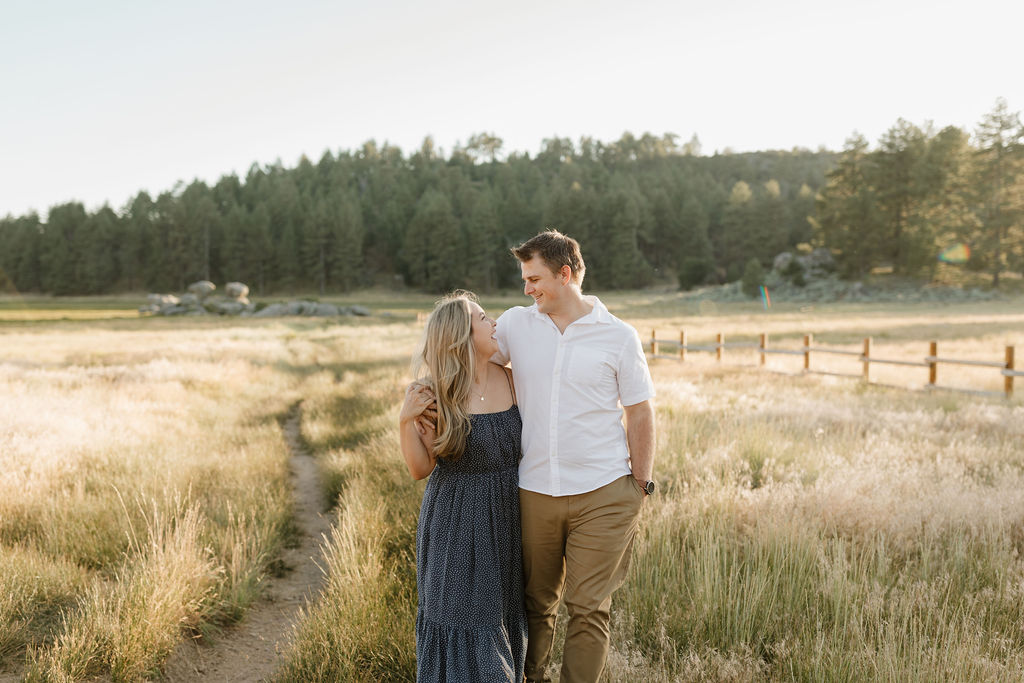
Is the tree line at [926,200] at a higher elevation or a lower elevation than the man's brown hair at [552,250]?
higher

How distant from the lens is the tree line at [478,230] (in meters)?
66.1

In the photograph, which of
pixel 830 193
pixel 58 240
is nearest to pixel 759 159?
pixel 830 193

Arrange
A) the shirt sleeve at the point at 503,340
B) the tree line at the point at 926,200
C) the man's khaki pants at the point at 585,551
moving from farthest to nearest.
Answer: the tree line at the point at 926,200
the shirt sleeve at the point at 503,340
the man's khaki pants at the point at 585,551

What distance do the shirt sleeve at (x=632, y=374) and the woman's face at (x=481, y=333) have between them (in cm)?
58

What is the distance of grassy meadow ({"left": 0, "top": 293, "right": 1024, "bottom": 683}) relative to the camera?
11.5 feet

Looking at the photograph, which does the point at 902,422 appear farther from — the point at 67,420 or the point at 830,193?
the point at 830,193

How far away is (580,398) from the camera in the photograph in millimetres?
2807

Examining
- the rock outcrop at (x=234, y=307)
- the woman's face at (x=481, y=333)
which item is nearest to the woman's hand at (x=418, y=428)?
the woman's face at (x=481, y=333)

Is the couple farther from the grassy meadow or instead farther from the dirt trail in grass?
the dirt trail in grass

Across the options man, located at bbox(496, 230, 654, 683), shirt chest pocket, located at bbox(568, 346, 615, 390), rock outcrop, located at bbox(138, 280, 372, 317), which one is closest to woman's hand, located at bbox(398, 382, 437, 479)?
man, located at bbox(496, 230, 654, 683)

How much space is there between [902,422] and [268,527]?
8.71 metres

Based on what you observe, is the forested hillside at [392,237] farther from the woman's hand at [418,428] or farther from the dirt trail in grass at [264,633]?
the woman's hand at [418,428]

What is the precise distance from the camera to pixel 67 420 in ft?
27.9

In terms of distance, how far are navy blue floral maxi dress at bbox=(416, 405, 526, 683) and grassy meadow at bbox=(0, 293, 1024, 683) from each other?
81cm
